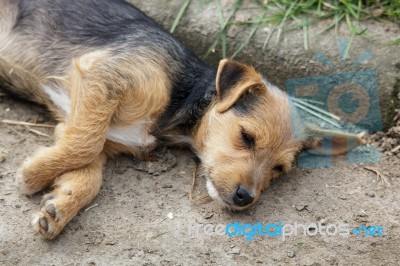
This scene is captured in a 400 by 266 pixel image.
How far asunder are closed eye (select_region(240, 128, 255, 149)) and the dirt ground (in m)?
0.63

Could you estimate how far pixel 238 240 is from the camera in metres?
5.42

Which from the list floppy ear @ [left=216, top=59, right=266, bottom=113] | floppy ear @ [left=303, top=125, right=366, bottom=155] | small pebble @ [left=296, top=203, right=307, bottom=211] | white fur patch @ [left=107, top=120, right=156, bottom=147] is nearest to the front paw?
white fur patch @ [left=107, top=120, right=156, bottom=147]

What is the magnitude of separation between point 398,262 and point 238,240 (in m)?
1.43

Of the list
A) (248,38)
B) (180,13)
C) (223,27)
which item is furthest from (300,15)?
(180,13)

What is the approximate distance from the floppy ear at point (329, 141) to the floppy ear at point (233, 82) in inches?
32.5

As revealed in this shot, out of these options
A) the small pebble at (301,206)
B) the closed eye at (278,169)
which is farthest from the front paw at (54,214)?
the small pebble at (301,206)

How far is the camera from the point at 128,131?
19.7ft

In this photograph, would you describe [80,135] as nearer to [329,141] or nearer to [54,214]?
[54,214]

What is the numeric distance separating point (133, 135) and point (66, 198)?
3.35 feet

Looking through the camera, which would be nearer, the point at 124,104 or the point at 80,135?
the point at 80,135

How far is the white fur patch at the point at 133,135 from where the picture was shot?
19.6 feet

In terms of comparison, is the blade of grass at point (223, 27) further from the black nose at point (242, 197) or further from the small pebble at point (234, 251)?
the small pebble at point (234, 251)

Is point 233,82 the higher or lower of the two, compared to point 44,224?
higher

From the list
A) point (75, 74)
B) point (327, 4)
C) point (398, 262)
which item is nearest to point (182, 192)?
point (75, 74)
